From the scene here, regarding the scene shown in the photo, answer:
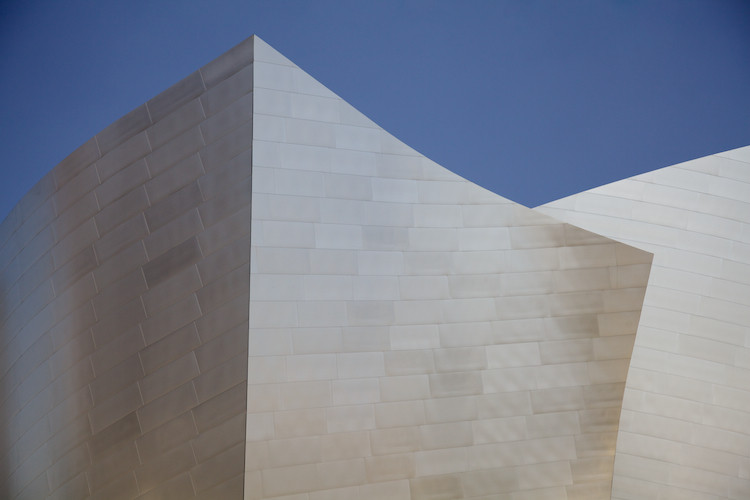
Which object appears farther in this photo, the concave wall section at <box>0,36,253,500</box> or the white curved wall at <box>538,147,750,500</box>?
the white curved wall at <box>538,147,750,500</box>

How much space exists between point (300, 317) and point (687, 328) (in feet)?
19.1

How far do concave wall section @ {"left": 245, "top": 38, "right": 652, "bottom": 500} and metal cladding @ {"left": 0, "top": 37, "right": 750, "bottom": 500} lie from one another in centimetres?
2

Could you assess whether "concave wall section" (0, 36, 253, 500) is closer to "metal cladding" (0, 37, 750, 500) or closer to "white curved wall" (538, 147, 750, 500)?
"metal cladding" (0, 37, 750, 500)

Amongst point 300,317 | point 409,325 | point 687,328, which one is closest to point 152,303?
point 300,317

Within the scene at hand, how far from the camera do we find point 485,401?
26.9 feet

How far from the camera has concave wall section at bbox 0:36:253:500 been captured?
7.59 meters

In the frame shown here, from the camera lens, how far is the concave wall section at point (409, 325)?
25.1ft

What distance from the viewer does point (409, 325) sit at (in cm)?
808

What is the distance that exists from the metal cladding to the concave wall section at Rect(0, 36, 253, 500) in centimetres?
3

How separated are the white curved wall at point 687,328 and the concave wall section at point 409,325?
1.30m

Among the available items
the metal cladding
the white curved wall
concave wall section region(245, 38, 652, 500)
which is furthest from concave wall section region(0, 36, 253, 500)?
the white curved wall

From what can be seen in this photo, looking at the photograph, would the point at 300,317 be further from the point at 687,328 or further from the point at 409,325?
the point at 687,328

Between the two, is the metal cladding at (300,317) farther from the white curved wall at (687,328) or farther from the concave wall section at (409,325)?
the white curved wall at (687,328)

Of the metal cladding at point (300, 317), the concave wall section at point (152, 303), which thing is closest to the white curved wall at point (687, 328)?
the metal cladding at point (300, 317)
